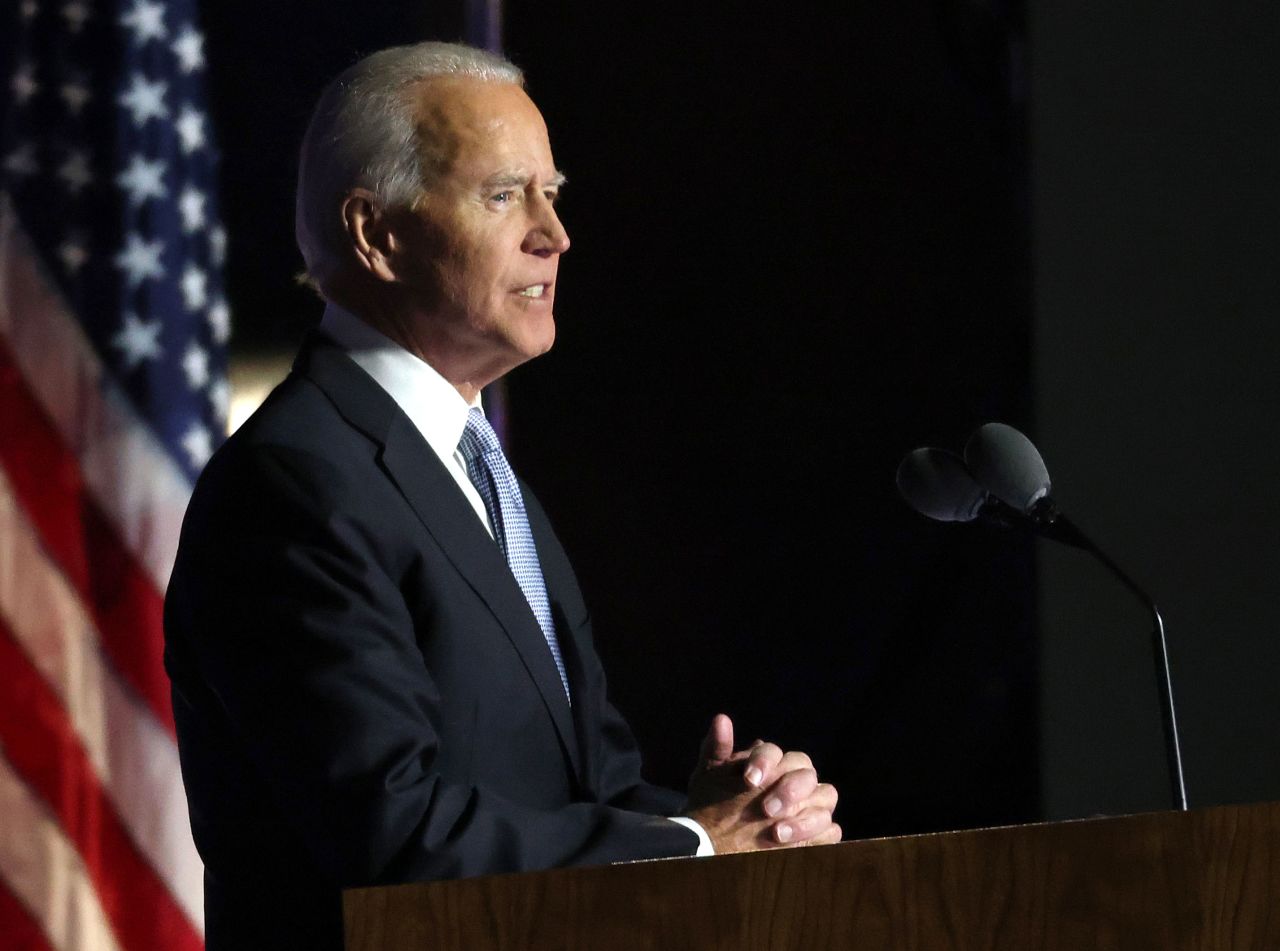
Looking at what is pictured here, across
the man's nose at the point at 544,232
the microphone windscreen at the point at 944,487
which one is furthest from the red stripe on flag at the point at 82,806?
the microphone windscreen at the point at 944,487

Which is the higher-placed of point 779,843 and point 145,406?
point 145,406

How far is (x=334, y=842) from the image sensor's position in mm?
1407

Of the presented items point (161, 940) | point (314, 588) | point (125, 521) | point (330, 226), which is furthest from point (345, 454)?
point (161, 940)

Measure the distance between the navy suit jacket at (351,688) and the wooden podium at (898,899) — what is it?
0.43 meters

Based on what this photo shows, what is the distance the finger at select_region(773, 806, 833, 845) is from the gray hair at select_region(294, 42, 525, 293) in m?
0.84

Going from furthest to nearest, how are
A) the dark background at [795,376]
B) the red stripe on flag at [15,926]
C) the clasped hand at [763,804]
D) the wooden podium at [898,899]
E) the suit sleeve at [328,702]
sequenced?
the dark background at [795,376] < the red stripe on flag at [15,926] < the clasped hand at [763,804] < the suit sleeve at [328,702] < the wooden podium at [898,899]

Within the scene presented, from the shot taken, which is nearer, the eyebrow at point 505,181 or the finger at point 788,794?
the finger at point 788,794

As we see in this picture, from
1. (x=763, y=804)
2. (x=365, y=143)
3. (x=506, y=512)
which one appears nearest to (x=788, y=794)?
(x=763, y=804)

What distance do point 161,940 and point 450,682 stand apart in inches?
49.7

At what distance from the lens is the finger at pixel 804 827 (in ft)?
5.17

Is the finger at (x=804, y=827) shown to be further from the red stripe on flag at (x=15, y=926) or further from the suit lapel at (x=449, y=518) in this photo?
the red stripe on flag at (x=15, y=926)

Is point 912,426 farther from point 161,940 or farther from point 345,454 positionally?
point 345,454

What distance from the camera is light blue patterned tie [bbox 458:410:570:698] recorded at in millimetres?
1839

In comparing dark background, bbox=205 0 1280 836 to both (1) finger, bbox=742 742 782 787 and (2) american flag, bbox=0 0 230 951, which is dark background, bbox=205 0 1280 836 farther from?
(1) finger, bbox=742 742 782 787
